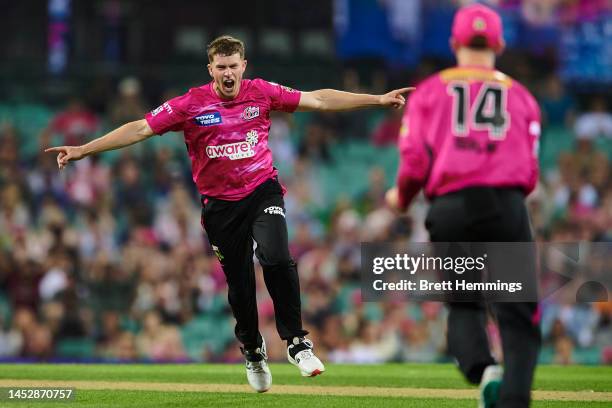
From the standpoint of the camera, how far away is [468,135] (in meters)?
5.87

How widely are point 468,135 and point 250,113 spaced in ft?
10.1

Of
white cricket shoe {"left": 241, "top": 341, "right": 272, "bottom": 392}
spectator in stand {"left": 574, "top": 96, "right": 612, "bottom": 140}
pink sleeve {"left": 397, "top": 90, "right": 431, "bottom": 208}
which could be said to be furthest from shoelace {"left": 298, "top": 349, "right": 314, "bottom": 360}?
spectator in stand {"left": 574, "top": 96, "right": 612, "bottom": 140}

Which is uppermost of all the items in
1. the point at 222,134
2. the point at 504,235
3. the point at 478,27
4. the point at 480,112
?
the point at 478,27

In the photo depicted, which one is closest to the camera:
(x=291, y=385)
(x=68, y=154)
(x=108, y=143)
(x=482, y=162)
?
(x=482, y=162)

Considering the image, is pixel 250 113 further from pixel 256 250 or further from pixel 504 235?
pixel 504 235

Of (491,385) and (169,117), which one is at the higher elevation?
(169,117)

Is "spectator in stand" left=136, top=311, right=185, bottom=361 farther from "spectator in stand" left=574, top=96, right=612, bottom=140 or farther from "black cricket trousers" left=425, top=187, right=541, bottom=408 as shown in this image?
"black cricket trousers" left=425, top=187, right=541, bottom=408

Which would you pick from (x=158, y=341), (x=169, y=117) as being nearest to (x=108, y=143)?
(x=169, y=117)

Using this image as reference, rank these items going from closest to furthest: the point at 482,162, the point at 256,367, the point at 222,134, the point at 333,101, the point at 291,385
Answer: the point at 482,162 → the point at 222,134 → the point at 333,101 → the point at 256,367 → the point at 291,385

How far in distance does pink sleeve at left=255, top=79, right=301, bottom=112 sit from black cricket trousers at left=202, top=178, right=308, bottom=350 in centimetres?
58

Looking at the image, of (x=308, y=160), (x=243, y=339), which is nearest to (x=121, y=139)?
(x=243, y=339)

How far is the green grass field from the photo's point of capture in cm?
841

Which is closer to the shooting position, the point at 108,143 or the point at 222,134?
the point at 108,143

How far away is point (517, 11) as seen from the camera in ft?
64.5
